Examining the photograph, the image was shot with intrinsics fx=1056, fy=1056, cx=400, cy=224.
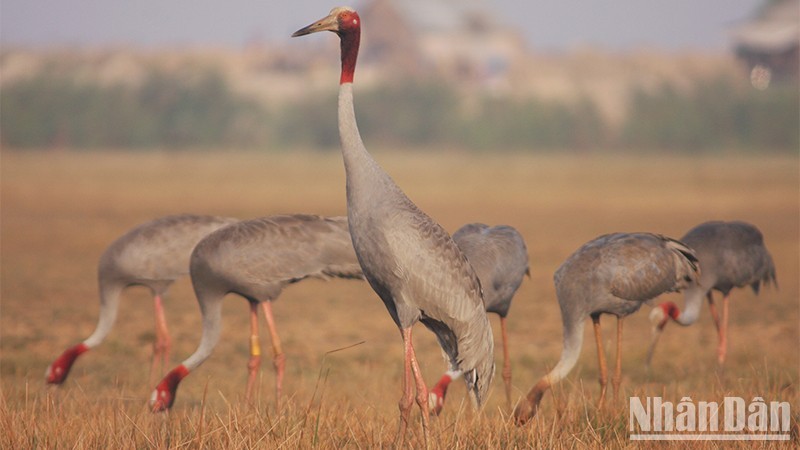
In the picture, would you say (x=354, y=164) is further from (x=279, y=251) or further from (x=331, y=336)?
(x=331, y=336)

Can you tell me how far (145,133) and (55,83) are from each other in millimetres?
4863

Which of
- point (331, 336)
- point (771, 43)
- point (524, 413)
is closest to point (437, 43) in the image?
point (771, 43)

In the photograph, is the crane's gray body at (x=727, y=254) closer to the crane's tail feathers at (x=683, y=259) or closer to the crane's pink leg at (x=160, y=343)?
the crane's tail feathers at (x=683, y=259)

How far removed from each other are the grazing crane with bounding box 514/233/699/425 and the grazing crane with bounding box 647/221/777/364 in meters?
1.32

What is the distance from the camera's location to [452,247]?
5137 millimetres

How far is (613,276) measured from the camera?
20.9ft

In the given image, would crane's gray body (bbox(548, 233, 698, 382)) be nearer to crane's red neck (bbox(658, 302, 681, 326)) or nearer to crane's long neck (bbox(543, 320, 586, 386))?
crane's long neck (bbox(543, 320, 586, 386))

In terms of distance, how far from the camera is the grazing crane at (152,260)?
7711 millimetres

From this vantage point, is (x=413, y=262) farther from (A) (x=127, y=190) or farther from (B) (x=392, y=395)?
(A) (x=127, y=190)

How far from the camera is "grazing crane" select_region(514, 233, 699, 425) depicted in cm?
638

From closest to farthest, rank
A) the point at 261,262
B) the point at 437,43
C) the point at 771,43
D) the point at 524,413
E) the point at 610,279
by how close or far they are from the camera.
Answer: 1. the point at 524,413
2. the point at 610,279
3. the point at 261,262
4. the point at 771,43
5. the point at 437,43

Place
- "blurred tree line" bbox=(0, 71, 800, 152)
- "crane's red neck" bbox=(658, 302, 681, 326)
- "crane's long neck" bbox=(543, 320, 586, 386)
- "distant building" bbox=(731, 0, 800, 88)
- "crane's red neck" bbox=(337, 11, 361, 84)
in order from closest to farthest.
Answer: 1. "crane's red neck" bbox=(337, 11, 361, 84)
2. "crane's long neck" bbox=(543, 320, 586, 386)
3. "crane's red neck" bbox=(658, 302, 681, 326)
4. "blurred tree line" bbox=(0, 71, 800, 152)
5. "distant building" bbox=(731, 0, 800, 88)

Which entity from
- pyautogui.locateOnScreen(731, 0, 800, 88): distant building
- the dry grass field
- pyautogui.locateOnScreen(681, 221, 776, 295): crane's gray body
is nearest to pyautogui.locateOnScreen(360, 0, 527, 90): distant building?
pyautogui.locateOnScreen(731, 0, 800, 88): distant building

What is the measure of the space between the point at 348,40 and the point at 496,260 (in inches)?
83.7
